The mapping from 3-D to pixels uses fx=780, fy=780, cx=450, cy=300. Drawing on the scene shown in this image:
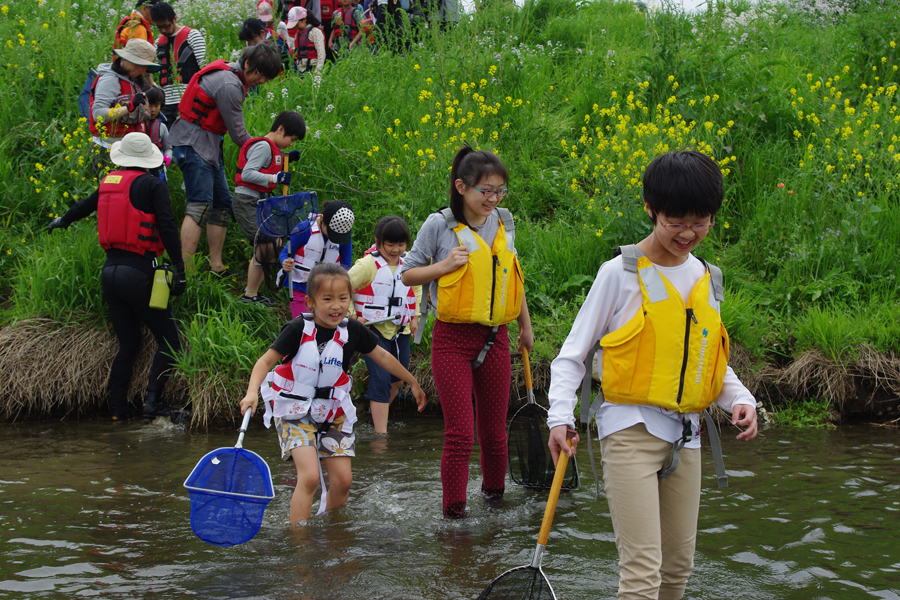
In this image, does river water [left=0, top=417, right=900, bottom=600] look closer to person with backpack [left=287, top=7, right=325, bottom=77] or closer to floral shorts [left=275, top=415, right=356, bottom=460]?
floral shorts [left=275, top=415, right=356, bottom=460]

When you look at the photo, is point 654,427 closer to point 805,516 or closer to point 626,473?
point 626,473

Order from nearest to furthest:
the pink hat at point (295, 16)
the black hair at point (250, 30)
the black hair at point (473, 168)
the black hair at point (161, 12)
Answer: the black hair at point (473, 168)
the black hair at point (161, 12)
the black hair at point (250, 30)
the pink hat at point (295, 16)

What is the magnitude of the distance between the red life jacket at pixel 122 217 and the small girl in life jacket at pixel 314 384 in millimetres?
2857

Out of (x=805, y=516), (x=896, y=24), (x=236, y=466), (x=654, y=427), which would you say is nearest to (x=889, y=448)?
(x=805, y=516)

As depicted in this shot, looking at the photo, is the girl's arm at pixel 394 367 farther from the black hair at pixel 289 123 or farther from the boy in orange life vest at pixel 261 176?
the black hair at pixel 289 123

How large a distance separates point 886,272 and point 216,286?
6.38 metres

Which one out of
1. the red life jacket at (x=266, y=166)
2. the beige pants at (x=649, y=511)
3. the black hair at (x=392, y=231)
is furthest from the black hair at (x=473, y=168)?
the red life jacket at (x=266, y=166)

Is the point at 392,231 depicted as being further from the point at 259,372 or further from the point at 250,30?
the point at 250,30

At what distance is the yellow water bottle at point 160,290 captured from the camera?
648 centimetres

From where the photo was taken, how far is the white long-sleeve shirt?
2.64m

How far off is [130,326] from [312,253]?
1772 mm

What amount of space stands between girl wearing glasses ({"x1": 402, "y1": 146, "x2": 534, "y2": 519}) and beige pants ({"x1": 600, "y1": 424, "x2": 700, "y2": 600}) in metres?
1.46

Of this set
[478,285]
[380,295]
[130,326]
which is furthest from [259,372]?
[130,326]

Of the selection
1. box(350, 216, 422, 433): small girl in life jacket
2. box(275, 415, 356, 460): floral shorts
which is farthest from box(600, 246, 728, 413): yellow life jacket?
box(350, 216, 422, 433): small girl in life jacket
